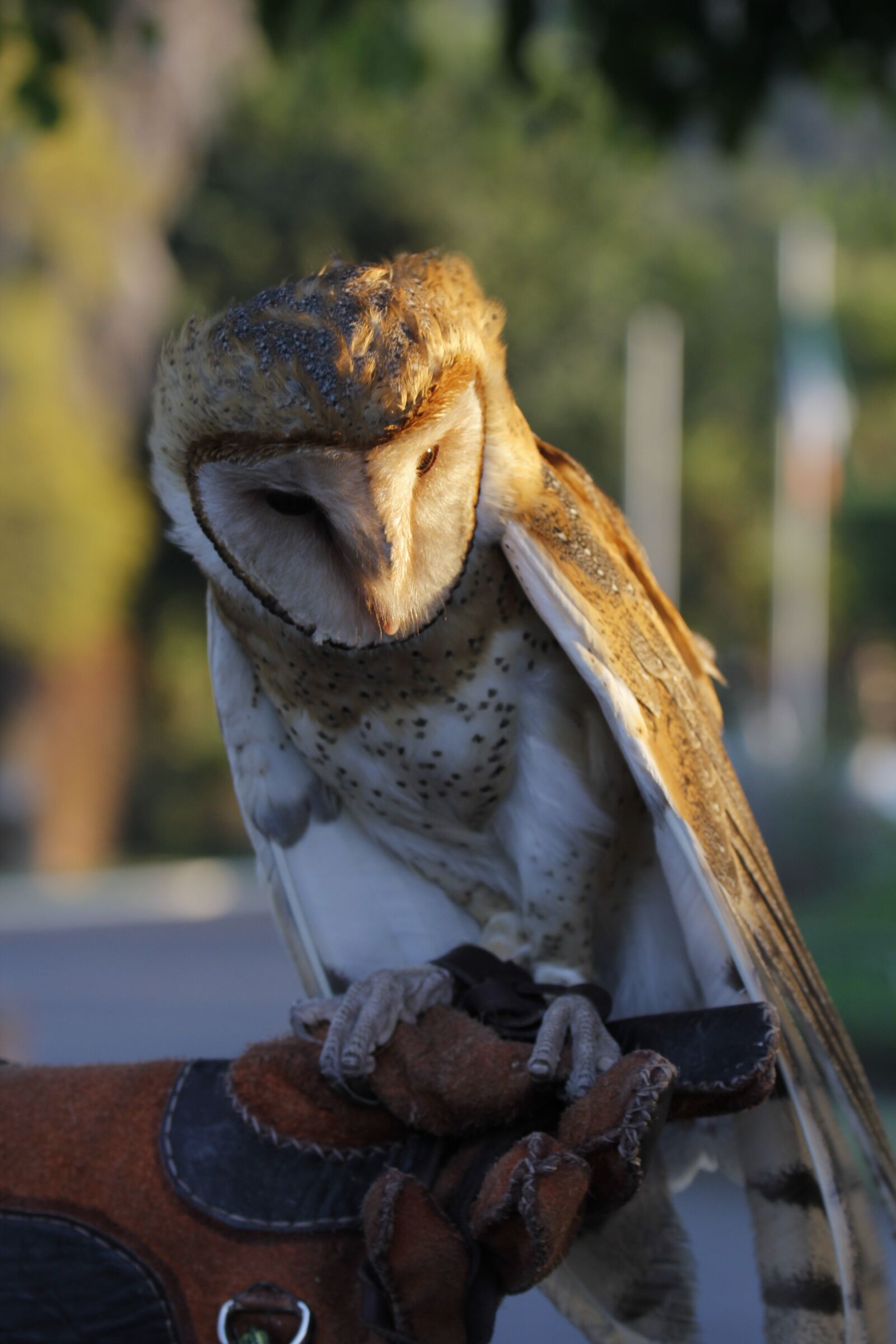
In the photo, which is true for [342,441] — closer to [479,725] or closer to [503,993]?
[479,725]

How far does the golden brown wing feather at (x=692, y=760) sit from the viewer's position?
1.86 m

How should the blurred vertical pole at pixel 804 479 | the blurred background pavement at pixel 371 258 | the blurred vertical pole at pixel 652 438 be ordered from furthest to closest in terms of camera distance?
1. the blurred vertical pole at pixel 652 438
2. the blurred vertical pole at pixel 804 479
3. the blurred background pavement at pixel 371 258

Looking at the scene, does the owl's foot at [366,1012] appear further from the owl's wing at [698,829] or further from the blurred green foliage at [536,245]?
the blurred green foliage at [536,245]

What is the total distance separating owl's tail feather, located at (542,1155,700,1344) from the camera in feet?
6.72

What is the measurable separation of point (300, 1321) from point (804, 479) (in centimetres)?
1733

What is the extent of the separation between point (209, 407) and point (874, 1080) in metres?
4.87

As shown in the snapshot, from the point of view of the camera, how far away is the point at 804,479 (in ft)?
59.2

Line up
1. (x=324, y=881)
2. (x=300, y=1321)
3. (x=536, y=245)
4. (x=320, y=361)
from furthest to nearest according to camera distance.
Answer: (x=536, y=245)
(x=324, y=881)
(x=300, y=1321)
(x=320, y=361)

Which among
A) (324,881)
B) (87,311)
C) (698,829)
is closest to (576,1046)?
(698,829)

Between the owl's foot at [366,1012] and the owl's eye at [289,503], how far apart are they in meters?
0.72

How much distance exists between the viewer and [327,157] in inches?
797

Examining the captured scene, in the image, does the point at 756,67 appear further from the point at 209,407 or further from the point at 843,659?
the point at 843,659

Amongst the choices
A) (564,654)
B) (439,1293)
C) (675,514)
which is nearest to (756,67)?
(564,654)

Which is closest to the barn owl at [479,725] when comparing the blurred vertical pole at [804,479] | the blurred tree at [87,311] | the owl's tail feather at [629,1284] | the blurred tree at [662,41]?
the owl's tail feather at [629,1284]
